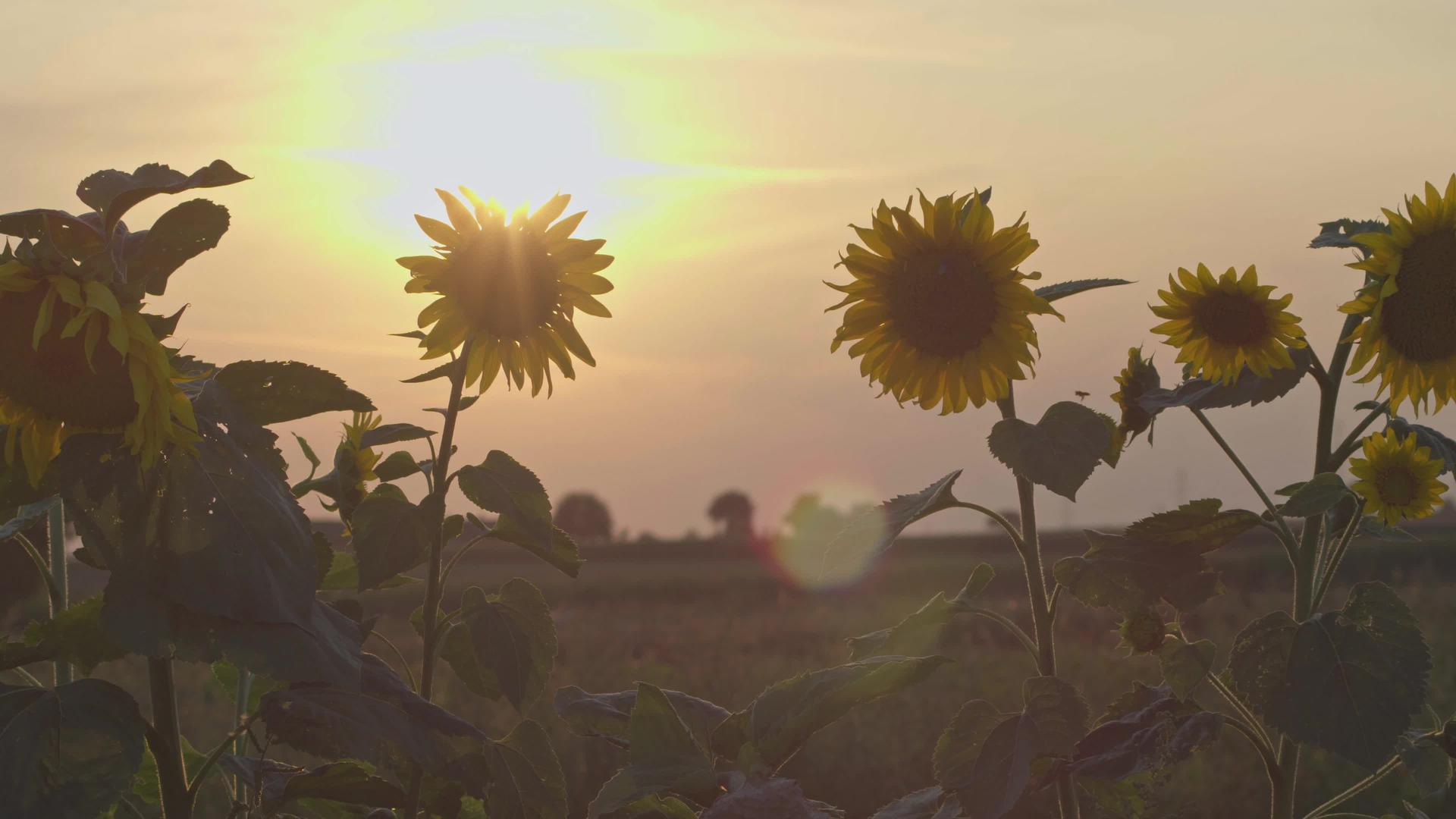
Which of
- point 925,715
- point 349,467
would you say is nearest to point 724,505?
point 925,715

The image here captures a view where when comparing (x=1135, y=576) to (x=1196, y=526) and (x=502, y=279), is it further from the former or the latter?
(x=502, y=279)

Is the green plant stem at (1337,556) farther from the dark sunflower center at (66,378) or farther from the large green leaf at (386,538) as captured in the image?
the dark sunflower center at (66,378)

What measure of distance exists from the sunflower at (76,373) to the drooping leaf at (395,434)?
35 cm

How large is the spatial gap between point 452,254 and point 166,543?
82 centimetres

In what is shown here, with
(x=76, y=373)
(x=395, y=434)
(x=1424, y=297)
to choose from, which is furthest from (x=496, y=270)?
(x=1424, y=297)

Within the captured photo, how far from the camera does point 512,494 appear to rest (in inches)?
77.8

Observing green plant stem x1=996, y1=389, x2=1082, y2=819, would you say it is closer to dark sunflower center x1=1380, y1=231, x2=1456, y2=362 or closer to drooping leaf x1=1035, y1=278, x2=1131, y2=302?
drooping leaf x1=1035, y1=278, x2=1131, y2=302

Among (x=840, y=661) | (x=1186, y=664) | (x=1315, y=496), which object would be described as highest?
(x=1315, y=496)

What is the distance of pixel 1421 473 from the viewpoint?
7.74 feet

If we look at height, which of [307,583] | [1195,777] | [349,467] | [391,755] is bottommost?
[1195,777]

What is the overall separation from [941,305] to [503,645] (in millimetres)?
923

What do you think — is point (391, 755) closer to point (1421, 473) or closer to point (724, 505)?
point (1421, 473)

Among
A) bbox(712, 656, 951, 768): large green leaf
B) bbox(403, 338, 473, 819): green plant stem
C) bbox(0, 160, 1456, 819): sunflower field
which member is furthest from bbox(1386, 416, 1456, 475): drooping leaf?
bbox(403, 338, 473, 819): green plant stem

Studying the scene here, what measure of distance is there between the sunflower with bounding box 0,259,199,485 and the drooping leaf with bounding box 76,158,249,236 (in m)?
0.12
